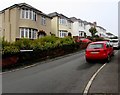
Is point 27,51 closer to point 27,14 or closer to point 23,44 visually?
point 23,44

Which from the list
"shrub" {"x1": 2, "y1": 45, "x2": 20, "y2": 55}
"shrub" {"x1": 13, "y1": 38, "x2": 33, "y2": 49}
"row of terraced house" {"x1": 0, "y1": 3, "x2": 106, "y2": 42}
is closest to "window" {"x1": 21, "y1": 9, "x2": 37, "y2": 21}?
"row of terraced house" {"x1": 0, "y1": 3, "x2": 106, "y2": 42}

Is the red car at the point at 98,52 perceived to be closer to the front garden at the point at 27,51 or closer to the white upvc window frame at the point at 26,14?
the front garden at the point at 27,51

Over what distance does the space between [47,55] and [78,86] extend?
1439 cm

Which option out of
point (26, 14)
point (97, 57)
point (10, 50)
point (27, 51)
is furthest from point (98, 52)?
point (26, 14)

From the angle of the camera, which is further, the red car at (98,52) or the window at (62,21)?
the window at (62,21)

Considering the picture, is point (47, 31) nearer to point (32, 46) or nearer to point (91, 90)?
point (32, 46)

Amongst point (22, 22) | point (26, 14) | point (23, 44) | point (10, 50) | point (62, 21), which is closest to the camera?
point (10, 50)

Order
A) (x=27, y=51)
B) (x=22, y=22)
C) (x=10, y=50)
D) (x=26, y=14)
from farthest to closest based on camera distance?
(x=26, y=14) → (x=22, y=22) → (x=27, y=51) → (x=10, y=50)

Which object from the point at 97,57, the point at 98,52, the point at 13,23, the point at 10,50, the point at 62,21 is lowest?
the point at 97,57

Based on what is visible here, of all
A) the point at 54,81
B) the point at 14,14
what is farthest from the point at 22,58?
the point at 14,14

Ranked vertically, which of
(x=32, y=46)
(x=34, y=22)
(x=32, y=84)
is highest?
(x=34, y=22)

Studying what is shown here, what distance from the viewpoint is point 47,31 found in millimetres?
52312

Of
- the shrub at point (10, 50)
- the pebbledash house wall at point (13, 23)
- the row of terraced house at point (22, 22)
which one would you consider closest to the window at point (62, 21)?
the row of terraced house at point (22, 22)

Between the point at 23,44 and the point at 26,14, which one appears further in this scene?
the point at 26,14
